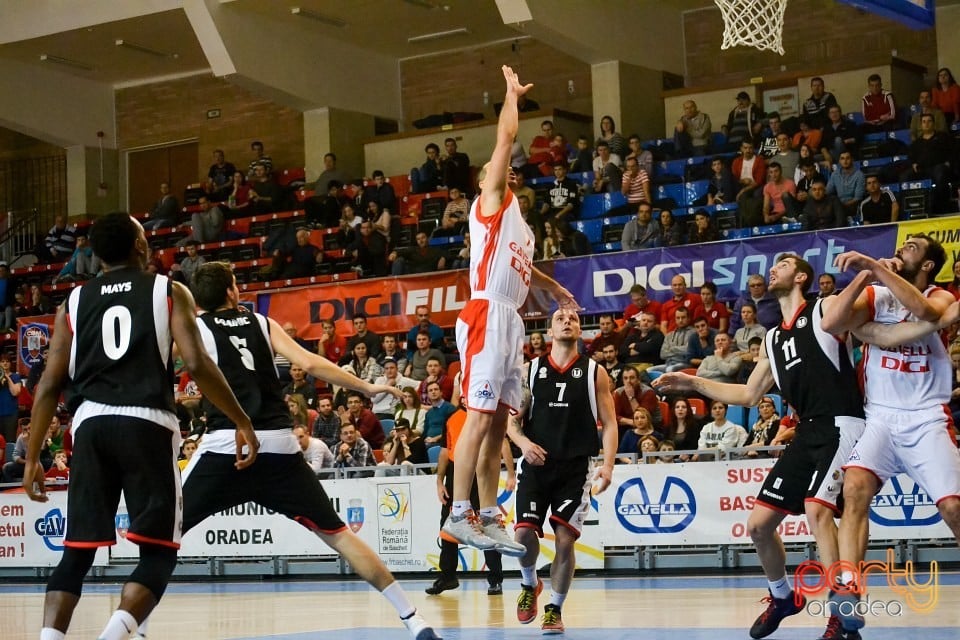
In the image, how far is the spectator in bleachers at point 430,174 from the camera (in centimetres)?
2514

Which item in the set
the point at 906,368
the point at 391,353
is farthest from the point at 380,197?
the point at 906,368

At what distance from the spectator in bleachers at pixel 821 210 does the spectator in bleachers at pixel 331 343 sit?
7164mm

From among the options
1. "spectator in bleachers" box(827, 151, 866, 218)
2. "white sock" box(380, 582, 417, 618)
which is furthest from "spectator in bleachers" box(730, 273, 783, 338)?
"white sock" box(380, 582, 417, 618)

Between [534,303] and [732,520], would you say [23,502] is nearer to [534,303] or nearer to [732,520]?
[534,303]

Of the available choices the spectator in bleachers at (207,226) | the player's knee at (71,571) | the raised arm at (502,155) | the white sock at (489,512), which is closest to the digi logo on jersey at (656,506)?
the white sock at (489,512)

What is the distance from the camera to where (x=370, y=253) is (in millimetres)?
23094

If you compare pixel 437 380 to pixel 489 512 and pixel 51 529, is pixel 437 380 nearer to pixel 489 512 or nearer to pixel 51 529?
pixel 51 529

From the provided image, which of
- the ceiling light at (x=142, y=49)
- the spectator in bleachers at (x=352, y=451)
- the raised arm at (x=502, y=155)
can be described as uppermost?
the ceiling light at (x=142, y=49)

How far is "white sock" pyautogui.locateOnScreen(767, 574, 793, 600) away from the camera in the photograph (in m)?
8.23

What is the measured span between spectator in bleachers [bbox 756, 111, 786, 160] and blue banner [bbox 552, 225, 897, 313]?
3.18 m

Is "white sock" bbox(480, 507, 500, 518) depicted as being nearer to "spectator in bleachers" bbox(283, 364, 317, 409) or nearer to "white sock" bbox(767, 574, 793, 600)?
"white sock" bbox(767, 574, 793, 600)

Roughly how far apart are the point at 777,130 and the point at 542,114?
622 centimetres

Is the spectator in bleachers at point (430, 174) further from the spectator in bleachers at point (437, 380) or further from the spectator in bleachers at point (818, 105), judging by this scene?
the spectator in bleachers at point (818, 105)

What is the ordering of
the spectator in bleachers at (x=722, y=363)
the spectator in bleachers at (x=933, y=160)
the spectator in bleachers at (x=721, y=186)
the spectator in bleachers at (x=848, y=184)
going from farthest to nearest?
1. the spectator in bleachers at (x=721, y=186)
2. the spectator in bleachers at (x=848, y=184)
3. the spectator in bleachers at (x=933, y=160)
4. the spectator in bleachers at (x=722, y=363)
